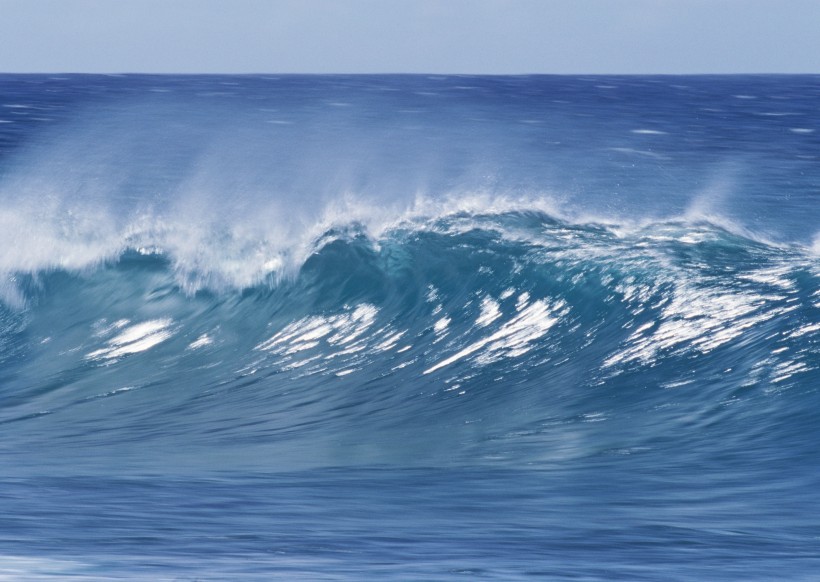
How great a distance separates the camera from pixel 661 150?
31.3 metres

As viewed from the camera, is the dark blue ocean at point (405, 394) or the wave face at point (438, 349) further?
the wave face at point (438, 349)

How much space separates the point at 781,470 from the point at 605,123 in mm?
32010

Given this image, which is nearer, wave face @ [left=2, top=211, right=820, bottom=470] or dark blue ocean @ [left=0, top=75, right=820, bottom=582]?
dark blue ocean @ [left=0, top=75, right=820, bottom=582]

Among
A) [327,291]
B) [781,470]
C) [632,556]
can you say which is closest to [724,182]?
[327,291]

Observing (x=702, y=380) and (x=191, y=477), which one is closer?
(x=191, y=477)

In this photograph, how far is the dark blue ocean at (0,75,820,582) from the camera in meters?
5.55

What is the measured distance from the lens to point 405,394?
361 inches

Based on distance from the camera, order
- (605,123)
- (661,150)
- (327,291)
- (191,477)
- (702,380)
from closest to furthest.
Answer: (191,477)
(702,380)
(327,291)
(661,150)
(605,123)

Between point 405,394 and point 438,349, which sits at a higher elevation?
point 438,349

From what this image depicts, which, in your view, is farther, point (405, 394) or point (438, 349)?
point (438, 349)

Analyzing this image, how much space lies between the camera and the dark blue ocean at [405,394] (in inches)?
219

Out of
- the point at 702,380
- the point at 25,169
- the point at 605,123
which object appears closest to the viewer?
the point at 702,380

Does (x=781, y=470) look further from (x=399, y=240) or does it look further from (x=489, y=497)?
(x=399, y=240)

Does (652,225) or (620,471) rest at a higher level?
(652,225)
